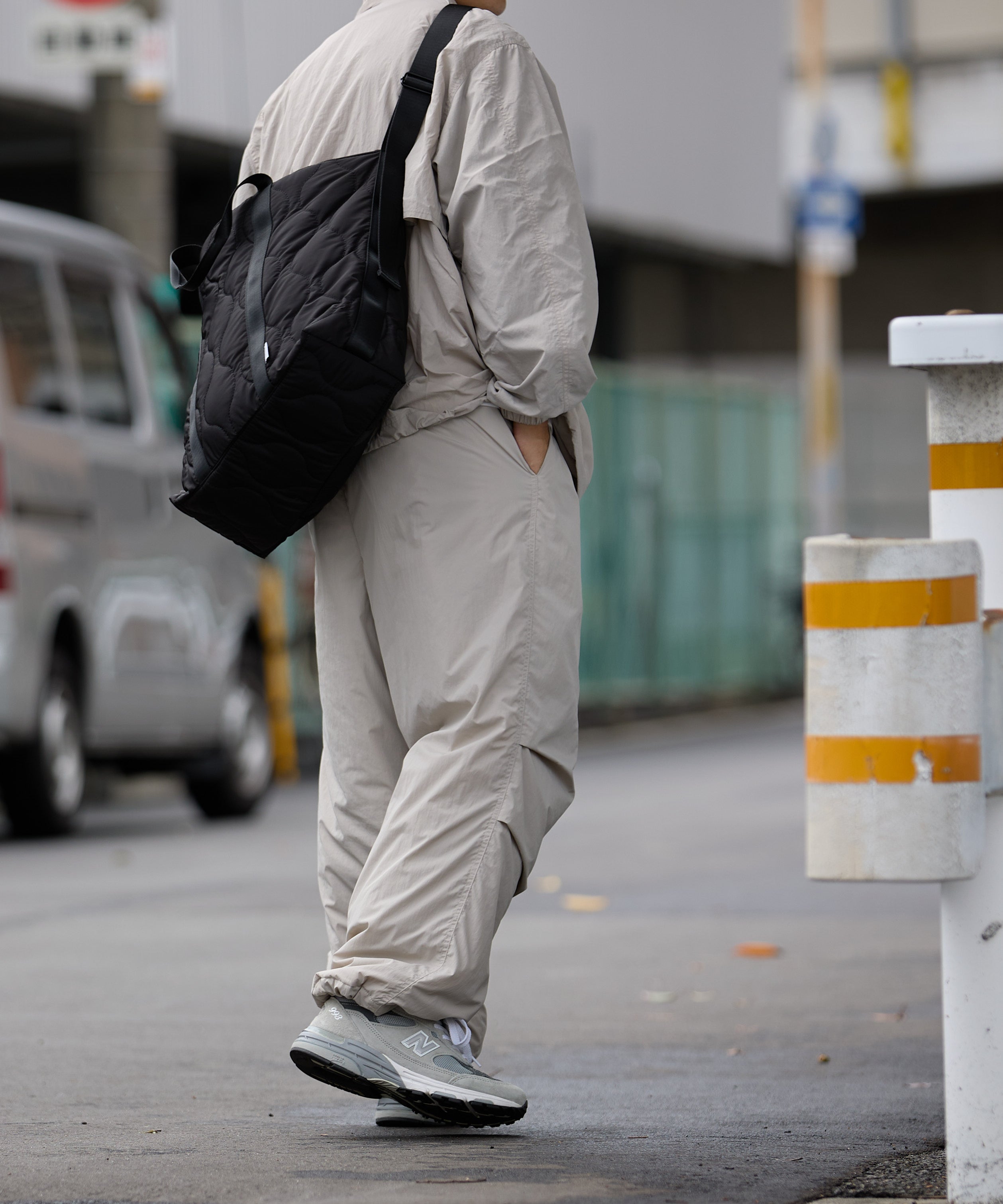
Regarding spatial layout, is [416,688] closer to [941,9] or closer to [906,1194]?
[906,1194]

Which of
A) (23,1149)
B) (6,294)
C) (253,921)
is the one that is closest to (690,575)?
(6,294)

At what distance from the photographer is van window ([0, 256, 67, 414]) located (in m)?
9.31

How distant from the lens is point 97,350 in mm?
10234

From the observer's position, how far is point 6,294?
373 inches

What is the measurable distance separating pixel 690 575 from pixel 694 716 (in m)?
1.21

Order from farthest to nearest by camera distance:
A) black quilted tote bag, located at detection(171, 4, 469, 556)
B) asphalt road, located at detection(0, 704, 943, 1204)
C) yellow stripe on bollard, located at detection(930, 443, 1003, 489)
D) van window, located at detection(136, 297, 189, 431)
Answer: van window, located at detection(136, 297, 189, 431)
black quilted tote bag, located at detection(171, 4, 469, 556)
asphalt road, located at detection(0, 704, 943, 1204)
yellow stripe on bollard, located at detection(930, 443, 1003, 489)

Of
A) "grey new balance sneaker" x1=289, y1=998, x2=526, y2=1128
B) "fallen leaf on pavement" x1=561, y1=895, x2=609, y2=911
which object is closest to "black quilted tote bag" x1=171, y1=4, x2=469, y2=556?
"grey new balance sneaker" x1=289, y1=998, x2=526, y2=1128

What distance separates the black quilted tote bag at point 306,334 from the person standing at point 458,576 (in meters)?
0.05

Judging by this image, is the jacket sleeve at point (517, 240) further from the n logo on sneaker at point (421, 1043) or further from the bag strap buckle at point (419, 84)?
the n logo on sneaker at point (421, 1043)

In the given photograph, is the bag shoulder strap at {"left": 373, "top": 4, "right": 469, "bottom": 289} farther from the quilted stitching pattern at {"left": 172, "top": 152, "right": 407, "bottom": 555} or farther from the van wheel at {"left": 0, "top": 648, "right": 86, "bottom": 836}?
the van wheel at {"left": 0, "top": 648, "right": 86, "bottom": 836}

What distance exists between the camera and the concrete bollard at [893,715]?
2.93 metres

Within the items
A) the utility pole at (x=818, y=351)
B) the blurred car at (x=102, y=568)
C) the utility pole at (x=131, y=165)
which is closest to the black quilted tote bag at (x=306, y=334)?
the blurred car at (x=102, y=568)

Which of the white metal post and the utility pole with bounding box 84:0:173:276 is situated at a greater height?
the utility pole with bounding box 84:0:173:276

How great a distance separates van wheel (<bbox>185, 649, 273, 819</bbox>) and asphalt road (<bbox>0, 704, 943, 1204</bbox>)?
1316mm
